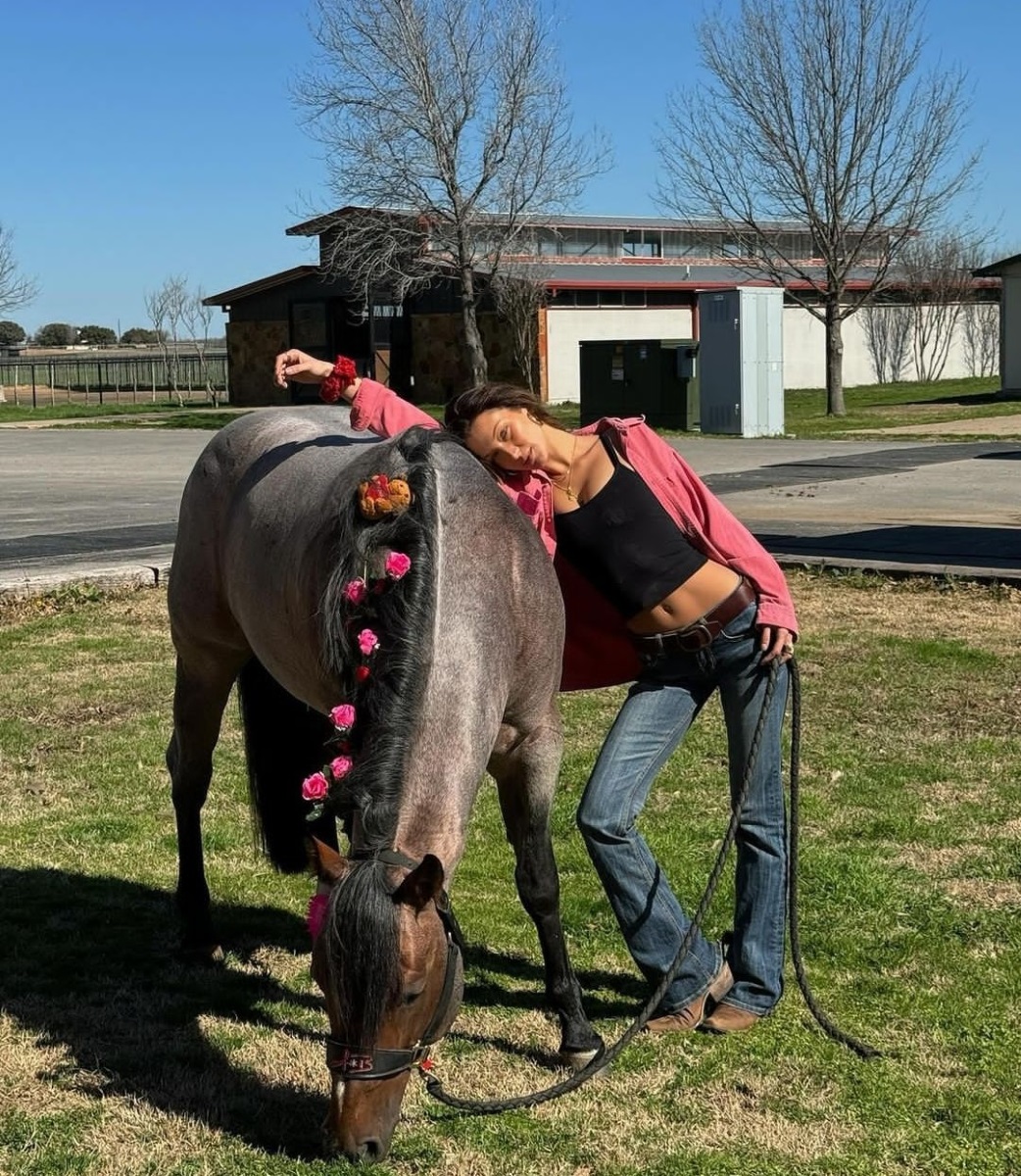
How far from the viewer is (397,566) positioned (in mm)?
3566

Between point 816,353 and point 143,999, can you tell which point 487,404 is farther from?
point 816,353

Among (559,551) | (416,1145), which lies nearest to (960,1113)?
(416,1145)

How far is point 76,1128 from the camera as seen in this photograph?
3.86 meters

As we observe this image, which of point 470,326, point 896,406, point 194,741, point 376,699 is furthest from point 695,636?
point 896,406

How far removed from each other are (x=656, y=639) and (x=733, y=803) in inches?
20.8

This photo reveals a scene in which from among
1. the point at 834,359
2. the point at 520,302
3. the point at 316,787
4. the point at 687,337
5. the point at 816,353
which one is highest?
the point at 520,302

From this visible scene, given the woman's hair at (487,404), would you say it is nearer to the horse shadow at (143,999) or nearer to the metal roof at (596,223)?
the horse shadow at (143,999)

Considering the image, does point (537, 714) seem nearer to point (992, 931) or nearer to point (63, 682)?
point (992, 931)

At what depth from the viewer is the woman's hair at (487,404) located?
165 inches

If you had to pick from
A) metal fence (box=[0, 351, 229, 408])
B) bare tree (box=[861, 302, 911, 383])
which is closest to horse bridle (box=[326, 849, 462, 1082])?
bare tree (box=[861, 302, 911, 383])

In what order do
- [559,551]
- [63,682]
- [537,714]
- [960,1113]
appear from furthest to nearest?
[63,682]
[559,551]
[537,714]
[960,1113]

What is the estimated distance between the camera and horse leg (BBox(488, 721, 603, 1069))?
4.12 meters

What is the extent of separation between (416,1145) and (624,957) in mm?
1398

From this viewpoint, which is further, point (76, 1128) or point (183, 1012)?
point (183, 1012)
